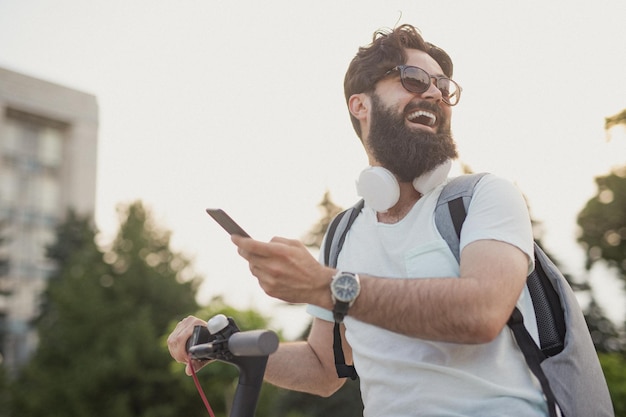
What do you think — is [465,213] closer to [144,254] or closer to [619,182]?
[619,182]

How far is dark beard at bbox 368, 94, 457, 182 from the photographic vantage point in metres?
2.26

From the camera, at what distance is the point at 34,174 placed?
158 feet

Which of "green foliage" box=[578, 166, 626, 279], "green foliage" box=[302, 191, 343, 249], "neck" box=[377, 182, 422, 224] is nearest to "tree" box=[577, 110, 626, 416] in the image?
"green foliage" box=[578, 166, 626, 279]

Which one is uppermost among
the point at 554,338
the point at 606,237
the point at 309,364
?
the point at 554,338

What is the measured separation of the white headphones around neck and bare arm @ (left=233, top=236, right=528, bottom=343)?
60cm

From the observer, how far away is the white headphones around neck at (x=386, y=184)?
2197 mm

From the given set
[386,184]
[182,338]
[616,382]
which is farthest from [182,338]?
[616,382]

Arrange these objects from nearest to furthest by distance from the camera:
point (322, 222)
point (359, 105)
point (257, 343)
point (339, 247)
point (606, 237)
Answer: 1. point (257, 343)
2. point (339, 247)
3. point (359, 105)
4. point (606, 237)
5. point (322, 222)

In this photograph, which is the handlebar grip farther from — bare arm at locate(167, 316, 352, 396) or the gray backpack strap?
bare arm at locate(167, 316, 352, 396)

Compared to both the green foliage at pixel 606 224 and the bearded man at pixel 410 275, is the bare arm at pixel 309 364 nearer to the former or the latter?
the bearded man at pixel 410 275

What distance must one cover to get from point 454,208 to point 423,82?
2.02 feet

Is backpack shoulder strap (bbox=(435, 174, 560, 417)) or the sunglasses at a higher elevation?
the sunglasses

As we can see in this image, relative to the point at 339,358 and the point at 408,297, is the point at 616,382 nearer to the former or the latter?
the point at 339,358

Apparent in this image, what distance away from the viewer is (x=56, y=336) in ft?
88.0
